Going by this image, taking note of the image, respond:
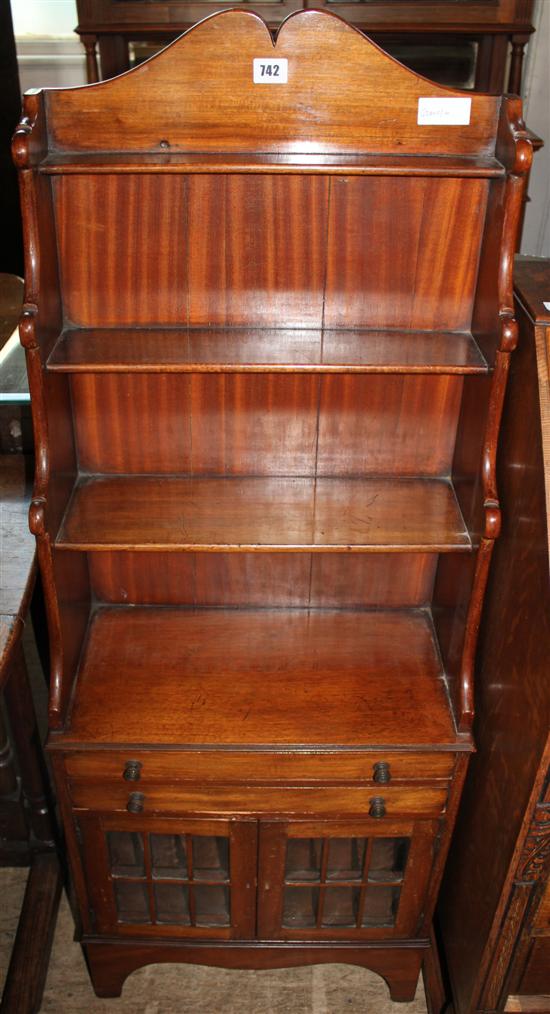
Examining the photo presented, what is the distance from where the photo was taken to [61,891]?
238 centimetres

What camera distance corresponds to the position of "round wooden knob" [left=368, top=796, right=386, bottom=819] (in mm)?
1863

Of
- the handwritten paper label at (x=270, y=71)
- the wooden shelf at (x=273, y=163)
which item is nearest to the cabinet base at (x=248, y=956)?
the wooden shelf at (x=273, y=163)

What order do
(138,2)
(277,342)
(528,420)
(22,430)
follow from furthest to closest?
(138,2), (22,430), (277,342), (528,420)

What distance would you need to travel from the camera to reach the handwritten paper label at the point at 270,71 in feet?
4.99

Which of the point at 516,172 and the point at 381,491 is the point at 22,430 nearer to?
the point at 381,491

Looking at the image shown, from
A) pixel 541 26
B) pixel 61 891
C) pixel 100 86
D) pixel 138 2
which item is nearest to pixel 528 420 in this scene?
pixel 100 86

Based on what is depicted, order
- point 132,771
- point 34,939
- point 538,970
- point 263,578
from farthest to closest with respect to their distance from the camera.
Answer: point 34,939
point 263,578
point 538,970
point 132,771

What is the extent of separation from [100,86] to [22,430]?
0.94 meters

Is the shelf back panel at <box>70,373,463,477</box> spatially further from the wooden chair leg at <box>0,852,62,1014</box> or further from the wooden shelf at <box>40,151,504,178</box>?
the wooden chair leg at <box>0,852,62,1014</box>

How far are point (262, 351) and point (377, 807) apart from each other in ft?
3.21

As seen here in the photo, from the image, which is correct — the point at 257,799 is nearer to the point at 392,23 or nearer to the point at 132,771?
the point at 132,771

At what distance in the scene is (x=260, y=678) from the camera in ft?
6.37

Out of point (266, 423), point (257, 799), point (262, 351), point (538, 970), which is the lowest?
point (538, 970)

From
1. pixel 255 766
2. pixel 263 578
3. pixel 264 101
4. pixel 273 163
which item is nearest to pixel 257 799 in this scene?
pixel 255 766
